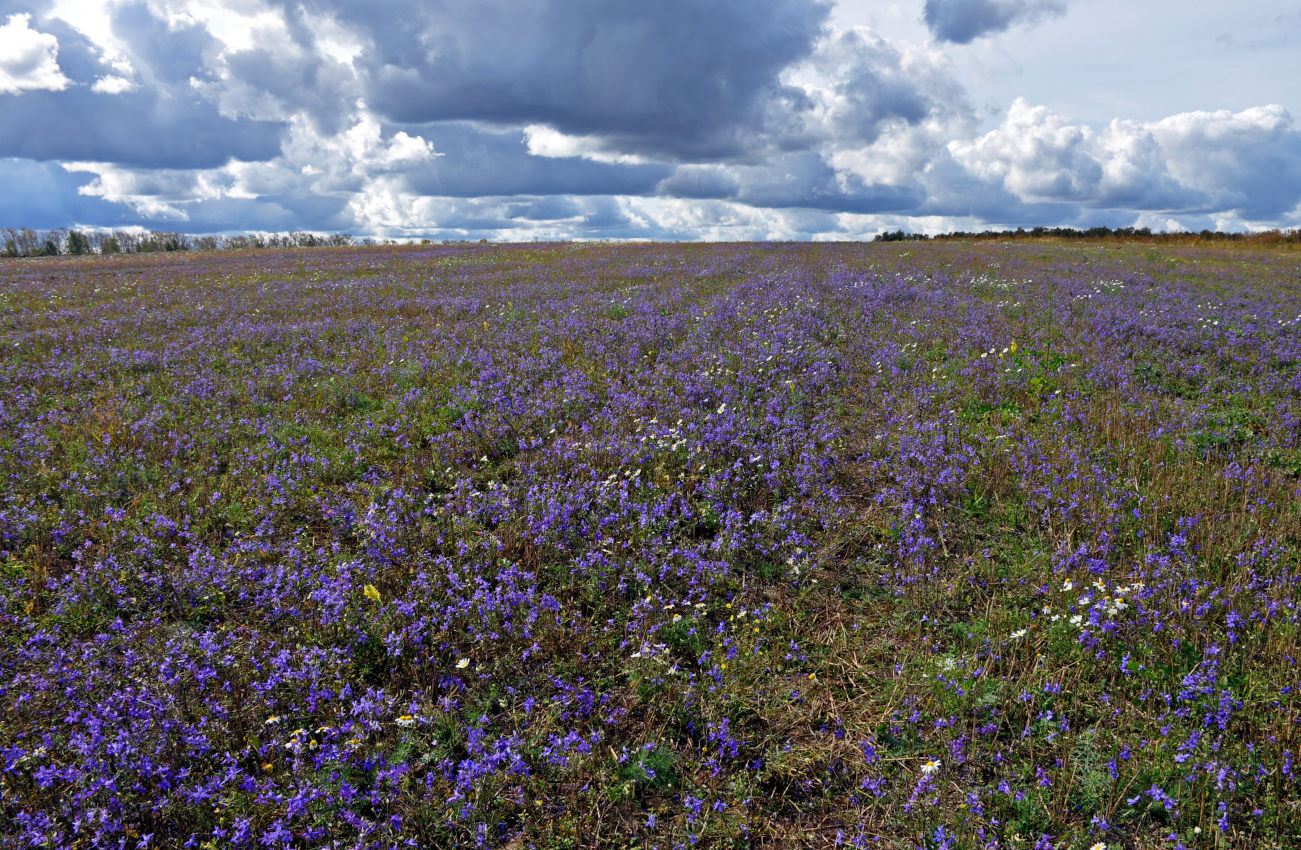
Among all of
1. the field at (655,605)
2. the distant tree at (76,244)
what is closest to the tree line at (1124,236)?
the field at (655,605)

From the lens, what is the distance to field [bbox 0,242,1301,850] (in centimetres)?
296

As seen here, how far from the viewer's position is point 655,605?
14.1ft

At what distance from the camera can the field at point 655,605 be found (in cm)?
296

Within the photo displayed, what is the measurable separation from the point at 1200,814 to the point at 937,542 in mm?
Result: 2496

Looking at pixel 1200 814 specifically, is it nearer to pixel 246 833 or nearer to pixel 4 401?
pixel 246 833

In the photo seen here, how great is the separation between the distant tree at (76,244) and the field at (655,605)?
72.0 m

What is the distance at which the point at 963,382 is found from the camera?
859cm

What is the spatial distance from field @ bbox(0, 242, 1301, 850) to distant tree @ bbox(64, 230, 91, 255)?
72.0m

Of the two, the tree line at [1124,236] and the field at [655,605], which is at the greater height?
the tree line at [1124,236]

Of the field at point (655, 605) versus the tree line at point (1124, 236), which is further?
the tree line at point (1124, 236)

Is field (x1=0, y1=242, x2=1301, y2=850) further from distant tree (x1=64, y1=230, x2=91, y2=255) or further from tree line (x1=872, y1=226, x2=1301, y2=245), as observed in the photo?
distant tree (x1=64, y1=230, x2=91, y2=255)

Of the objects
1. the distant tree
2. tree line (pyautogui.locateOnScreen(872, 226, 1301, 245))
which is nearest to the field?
tree line (pyautogui.locateOnScreen(872, 226, 1301, 245))

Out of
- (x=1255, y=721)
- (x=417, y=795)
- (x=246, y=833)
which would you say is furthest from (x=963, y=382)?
(x=246, y=833)

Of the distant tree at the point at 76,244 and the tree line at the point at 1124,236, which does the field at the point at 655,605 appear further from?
the distant tree at the point at 76,244
